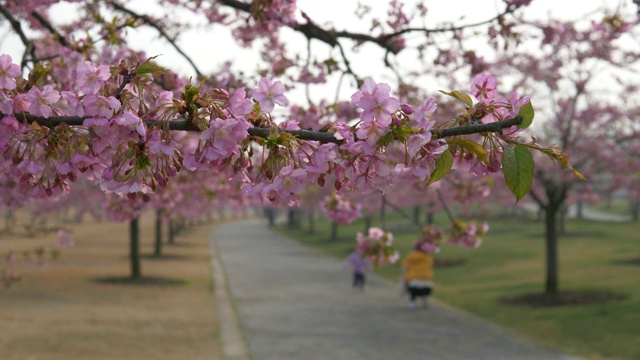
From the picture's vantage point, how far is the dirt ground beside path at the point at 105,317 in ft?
32.9

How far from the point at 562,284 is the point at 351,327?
774 centimetres

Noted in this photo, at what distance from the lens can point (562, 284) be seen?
17781 mm

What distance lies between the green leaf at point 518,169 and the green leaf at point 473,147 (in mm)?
65

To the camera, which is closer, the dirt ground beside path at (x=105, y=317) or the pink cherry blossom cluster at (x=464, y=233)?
the pink cherry blossom cluster at (x=464, y=233)

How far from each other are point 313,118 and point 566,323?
25.5 ft

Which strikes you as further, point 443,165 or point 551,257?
point 551,257

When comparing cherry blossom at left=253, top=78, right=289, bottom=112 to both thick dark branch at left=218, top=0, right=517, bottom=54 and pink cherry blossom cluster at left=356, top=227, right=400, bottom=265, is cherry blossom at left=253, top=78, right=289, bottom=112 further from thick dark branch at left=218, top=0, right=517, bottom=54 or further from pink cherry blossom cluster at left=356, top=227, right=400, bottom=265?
pink cherry blossom cluster at left=356, top=227, right=400, bottom=265

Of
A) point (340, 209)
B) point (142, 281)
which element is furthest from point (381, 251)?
point (142, 281)

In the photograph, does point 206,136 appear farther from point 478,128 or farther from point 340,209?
point 340,209

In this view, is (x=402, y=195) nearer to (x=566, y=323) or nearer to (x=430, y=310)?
(x=430, y=310)

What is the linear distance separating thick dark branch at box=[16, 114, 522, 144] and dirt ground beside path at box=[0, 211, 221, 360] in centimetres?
799

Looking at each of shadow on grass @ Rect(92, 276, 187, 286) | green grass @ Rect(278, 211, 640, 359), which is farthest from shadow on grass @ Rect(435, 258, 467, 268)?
shadow on grass @ Rect(92, 276, 187, 286)

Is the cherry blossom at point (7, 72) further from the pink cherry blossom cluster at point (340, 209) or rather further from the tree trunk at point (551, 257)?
the tree trunk at point (551, 257)

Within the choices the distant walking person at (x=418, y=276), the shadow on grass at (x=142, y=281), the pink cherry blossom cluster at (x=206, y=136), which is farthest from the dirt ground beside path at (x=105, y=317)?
the pink cherry blossom cluster at (x=206, y=136)
